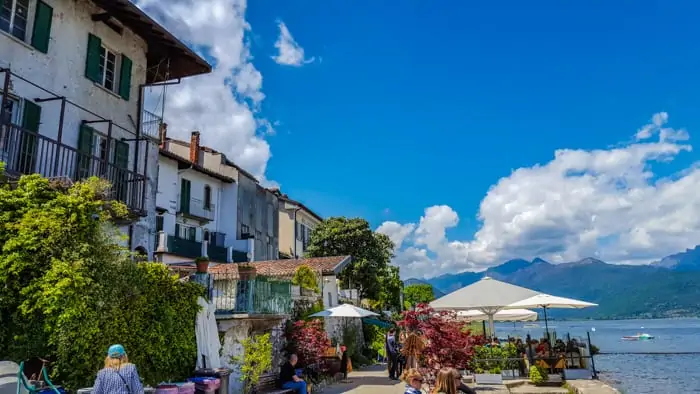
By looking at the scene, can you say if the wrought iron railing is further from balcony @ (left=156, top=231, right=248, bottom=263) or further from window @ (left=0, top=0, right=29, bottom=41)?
window @ (left=0, top=0, right=29, bottom=41)

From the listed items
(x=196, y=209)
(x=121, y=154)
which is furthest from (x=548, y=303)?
(x=196, y=209)

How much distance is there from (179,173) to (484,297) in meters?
19.0

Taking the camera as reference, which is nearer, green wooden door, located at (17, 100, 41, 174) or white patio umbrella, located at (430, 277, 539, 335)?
green wooden door, located at (17, 100, 41, 174)

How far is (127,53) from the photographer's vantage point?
15.8m

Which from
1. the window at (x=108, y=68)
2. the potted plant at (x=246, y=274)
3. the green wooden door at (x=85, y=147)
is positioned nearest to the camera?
the green wooden door at (x=85, y=147)

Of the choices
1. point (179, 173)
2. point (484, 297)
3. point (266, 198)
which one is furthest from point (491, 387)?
point (266, 198)

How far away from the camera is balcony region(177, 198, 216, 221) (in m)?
28.3

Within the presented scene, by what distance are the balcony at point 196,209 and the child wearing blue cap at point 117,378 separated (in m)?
22.0

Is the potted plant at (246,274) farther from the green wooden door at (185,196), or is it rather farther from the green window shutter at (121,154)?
the green wooden door at (185,196)

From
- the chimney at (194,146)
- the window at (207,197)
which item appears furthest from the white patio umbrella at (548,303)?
the chimney at (194,146)

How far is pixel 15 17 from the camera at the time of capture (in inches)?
472

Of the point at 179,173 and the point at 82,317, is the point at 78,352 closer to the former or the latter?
the point at 82,317

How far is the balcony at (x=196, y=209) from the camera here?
92.9 feet

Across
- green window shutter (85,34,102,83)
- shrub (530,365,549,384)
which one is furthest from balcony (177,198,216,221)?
shrub (530,365,549,384)
